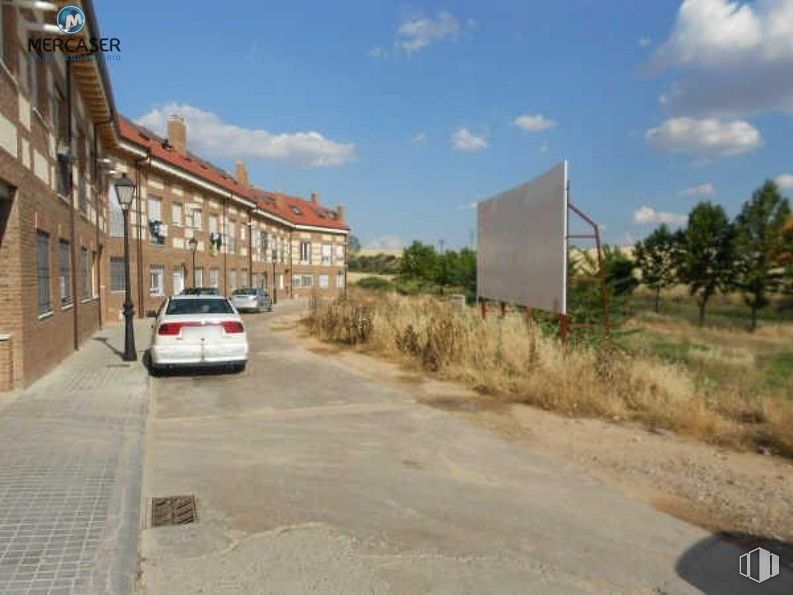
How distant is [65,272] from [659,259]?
41.4 metres

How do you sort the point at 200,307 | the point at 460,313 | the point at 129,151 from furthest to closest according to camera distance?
1. the point at 129,151
2. the point at 460,313
3. the point at 200,307

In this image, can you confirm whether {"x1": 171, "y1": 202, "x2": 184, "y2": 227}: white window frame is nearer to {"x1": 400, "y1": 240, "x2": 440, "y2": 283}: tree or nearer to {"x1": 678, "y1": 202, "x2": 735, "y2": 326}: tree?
{"x1": 400, "y1": 240, "x2": 440, "y2": 283}: tree

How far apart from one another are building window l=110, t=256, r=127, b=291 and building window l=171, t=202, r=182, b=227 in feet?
16.6

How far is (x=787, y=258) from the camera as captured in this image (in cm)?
3650

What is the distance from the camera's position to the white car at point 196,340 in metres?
10.8

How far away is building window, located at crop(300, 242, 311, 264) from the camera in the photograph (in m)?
59.2

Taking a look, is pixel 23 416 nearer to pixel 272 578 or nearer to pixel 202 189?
pixel 272 578

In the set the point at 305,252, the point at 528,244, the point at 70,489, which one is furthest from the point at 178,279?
the point at 305,252

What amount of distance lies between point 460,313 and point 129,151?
1854cm

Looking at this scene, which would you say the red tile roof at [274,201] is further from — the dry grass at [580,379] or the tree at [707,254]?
the tree at [707,254]

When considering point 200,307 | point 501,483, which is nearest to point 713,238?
point 200,307

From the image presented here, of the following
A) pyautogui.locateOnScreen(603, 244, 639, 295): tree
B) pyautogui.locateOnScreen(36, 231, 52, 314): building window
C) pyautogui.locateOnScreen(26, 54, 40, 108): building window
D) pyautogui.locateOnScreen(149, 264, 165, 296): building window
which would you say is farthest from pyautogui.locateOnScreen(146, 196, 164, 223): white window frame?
pyautogui.locateOnScreen(603, 244, 639, 295): tree

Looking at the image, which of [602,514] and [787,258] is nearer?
[602,514]

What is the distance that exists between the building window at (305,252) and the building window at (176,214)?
27.9 m
